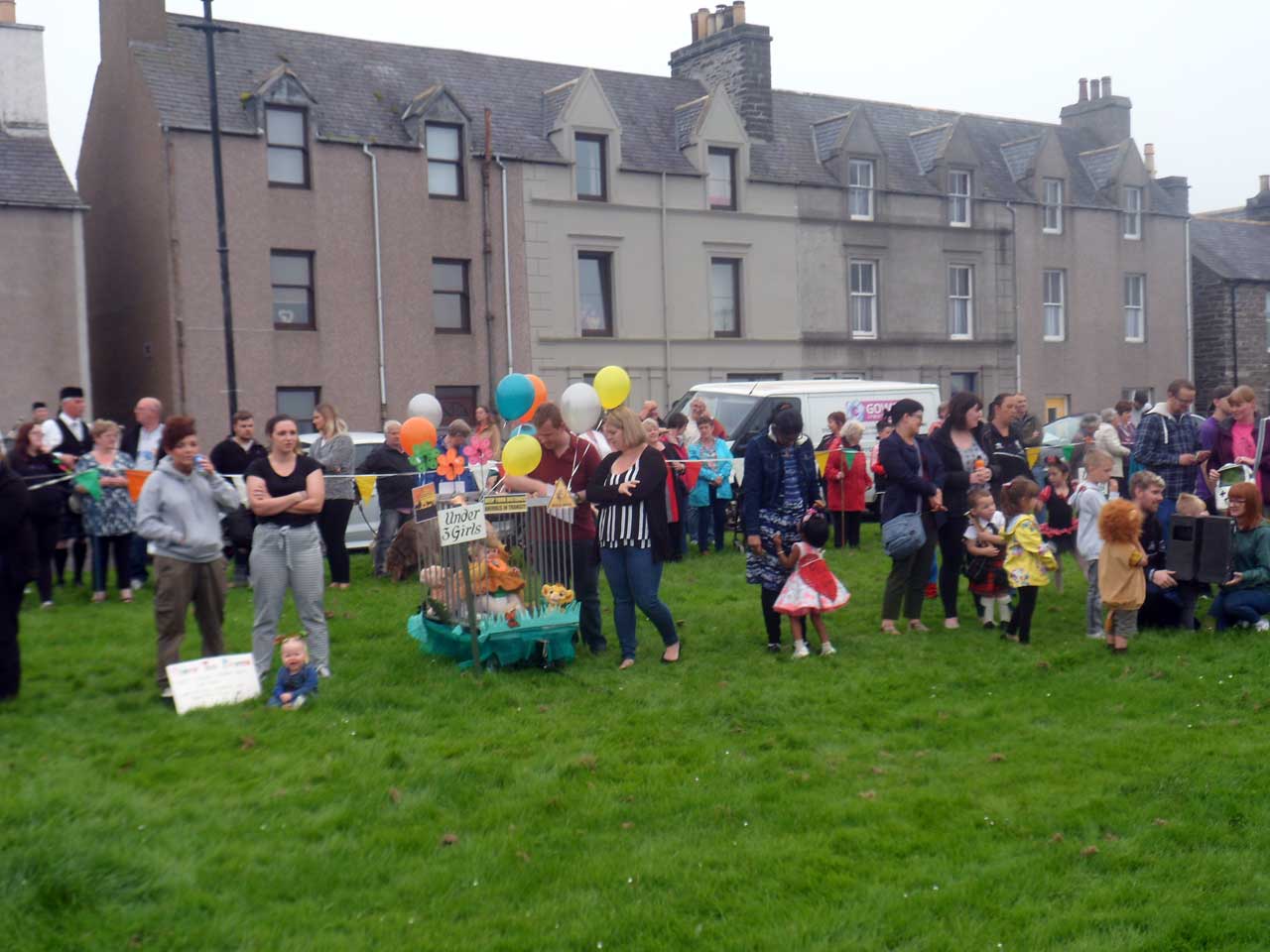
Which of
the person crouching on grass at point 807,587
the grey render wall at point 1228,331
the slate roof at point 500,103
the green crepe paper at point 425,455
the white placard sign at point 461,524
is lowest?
the person crouching on grass at point 807,587

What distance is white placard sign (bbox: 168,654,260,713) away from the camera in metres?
9.04

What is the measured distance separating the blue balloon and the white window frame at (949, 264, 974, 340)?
89.1ft

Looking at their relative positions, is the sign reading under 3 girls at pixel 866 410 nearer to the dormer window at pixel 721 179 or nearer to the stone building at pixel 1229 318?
the dormer window at pixel 721 179

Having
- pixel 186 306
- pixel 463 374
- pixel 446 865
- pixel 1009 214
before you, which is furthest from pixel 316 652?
pixel 1009 214

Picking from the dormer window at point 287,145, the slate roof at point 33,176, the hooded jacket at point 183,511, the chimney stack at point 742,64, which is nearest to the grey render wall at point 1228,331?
the chimney stack at point 742,64

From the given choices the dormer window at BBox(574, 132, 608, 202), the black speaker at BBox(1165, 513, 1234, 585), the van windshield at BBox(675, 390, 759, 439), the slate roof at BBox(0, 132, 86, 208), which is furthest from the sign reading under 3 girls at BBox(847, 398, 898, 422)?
the slate roof at BBox(0, 132, 86, 208)

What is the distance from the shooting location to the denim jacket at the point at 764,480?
34.8ft

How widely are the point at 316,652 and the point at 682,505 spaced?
7.09 m

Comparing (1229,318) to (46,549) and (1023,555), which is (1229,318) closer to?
(1023,555)

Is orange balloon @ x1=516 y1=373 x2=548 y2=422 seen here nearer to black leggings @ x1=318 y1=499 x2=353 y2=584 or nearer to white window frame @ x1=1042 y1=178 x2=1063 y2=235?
black leggings @ x1=318 y1=499 x2=353 y2=584

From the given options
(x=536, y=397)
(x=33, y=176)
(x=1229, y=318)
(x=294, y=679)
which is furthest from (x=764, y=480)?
(x=1229, y=318)

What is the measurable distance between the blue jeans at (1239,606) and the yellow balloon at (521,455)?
5.87 metres

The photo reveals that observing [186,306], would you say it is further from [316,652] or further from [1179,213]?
[1179,213]

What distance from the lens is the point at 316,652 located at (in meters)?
9.91
